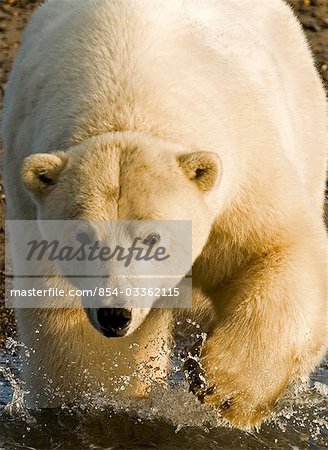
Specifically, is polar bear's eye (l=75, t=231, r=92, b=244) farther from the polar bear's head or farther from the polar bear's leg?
the polar bear's leg

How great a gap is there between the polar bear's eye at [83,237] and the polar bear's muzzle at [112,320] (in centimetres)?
28

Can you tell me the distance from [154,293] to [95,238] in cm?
45

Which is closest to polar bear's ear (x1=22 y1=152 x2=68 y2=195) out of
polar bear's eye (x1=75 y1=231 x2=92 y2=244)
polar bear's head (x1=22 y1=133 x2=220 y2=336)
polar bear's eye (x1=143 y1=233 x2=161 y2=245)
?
polar bear's head (x1=22 y1=133 x2=220 y2=336)

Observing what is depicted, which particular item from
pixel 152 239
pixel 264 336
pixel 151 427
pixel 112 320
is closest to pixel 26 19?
pixel 151 427

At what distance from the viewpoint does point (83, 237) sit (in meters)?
5.17

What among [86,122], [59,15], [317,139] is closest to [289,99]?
[317,139]

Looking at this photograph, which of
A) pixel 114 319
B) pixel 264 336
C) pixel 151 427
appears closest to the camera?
pixel 114 319

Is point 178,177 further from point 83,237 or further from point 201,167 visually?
point 83,237

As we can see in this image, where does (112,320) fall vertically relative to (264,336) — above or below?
above

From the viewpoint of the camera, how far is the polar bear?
5219 millimetres

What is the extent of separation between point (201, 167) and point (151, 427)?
1.67 metres

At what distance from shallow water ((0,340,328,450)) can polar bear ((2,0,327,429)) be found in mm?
111

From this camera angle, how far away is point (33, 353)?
243 inches

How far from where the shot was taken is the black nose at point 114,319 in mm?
5023
